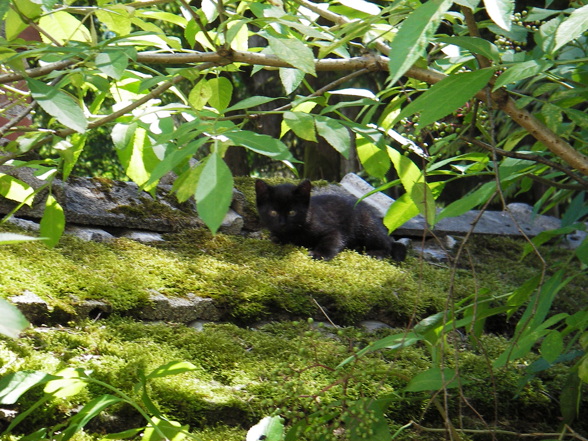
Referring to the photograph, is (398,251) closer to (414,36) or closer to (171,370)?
(171,370)

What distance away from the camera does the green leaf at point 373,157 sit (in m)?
1.64

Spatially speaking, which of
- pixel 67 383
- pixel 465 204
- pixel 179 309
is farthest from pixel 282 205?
pixel 67 383

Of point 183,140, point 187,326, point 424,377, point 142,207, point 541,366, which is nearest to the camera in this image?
point 183,140

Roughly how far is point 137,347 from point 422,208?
1.14 metres

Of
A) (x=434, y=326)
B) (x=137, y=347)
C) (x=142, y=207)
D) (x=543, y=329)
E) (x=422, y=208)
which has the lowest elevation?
(x=142, y=207)

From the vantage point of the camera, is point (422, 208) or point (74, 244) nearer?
point (422, 208)

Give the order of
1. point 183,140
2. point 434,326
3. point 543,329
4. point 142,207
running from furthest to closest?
point 142,207
point 434,326
point 543,329
point 183,140

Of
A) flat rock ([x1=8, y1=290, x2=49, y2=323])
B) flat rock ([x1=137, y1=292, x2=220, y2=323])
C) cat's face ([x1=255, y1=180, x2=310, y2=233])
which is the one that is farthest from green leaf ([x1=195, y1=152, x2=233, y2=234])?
cat's face ([x1=255, y1=180, x2=310, y2=233])

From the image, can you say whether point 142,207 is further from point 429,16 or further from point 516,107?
point 429,16

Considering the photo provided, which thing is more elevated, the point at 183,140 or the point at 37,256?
the point at 183,140

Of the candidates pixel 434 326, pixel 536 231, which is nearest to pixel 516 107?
pixel 434 326

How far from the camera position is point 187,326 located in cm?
248

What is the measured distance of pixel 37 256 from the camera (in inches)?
100.0

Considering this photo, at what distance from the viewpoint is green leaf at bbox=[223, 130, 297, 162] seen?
3.75 feet
